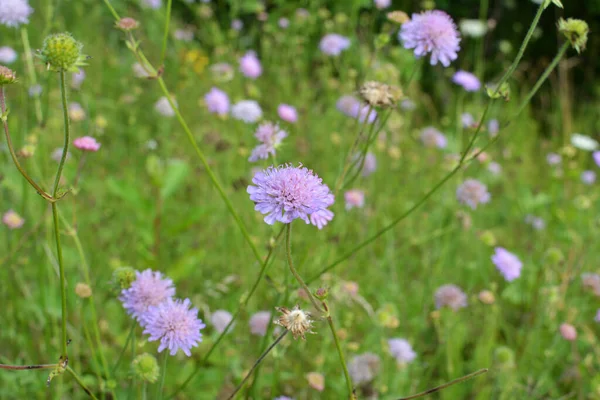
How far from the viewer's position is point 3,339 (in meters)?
1.51

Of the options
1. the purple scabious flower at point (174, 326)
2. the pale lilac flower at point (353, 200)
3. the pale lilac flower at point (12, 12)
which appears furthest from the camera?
the pale lilac flower at point (353, 200)

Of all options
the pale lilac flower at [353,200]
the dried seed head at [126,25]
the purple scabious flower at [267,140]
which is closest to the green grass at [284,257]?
the pale lilac flower at [353,200]

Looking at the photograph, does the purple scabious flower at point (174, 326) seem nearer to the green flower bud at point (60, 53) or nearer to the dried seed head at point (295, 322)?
the dried seed head at point (295, 322)

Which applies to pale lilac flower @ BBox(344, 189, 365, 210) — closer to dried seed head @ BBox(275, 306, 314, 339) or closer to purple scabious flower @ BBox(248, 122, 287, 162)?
purple scabious flower @ BBox(248, 122, 287, 162)

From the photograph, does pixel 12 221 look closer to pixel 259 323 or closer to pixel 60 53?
pixel 259 323

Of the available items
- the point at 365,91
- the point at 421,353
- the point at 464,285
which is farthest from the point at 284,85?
the point at 365,91

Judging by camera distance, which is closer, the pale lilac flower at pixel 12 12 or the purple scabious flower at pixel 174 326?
the purple scabious flower at pixel 174 326

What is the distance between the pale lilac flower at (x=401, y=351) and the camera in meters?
1.50

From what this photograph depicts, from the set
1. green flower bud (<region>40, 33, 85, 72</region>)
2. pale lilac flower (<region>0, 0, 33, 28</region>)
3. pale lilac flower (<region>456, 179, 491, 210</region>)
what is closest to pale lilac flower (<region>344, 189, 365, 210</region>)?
pale lilac flower (<region>456, 179, 491, 210</region>)

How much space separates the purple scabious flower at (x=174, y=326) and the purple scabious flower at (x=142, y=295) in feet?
0.17

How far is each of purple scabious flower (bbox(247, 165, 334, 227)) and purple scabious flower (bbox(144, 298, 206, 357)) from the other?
0.25 meters

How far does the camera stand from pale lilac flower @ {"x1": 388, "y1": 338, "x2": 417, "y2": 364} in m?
1.50

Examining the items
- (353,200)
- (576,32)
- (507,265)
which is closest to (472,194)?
(507,265)

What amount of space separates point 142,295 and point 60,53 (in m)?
0.45
